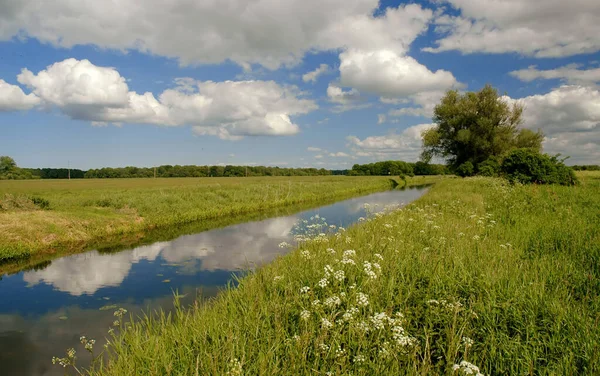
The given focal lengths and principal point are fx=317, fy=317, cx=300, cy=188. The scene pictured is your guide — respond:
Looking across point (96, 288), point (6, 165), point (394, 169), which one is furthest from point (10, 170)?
point (394, 169)

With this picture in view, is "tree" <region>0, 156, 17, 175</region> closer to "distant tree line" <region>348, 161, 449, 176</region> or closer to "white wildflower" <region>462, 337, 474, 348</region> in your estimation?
"white wildflower" <region>462, 337, 474, 348</region>

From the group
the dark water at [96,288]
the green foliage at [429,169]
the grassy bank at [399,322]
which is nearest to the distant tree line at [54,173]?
the dark water at [96,288]

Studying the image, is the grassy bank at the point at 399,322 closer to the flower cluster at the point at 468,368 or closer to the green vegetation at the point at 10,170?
the flower cluster at the point at 468,368

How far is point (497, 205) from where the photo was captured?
47.2 ft

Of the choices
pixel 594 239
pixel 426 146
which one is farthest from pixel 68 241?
pixel 426 146

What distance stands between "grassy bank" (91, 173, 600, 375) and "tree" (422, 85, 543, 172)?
4805 cm

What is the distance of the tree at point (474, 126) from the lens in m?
48.7

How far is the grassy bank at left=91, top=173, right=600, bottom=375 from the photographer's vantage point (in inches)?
131

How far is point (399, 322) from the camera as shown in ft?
11.7

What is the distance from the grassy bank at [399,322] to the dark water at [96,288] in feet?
6.84

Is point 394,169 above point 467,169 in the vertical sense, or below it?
above

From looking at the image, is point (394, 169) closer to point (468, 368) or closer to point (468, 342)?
point (468, 342)

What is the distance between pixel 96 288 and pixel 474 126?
54097 mm

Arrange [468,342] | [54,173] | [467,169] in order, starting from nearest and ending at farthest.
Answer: [468,342]
[467,169]
[54,173]
